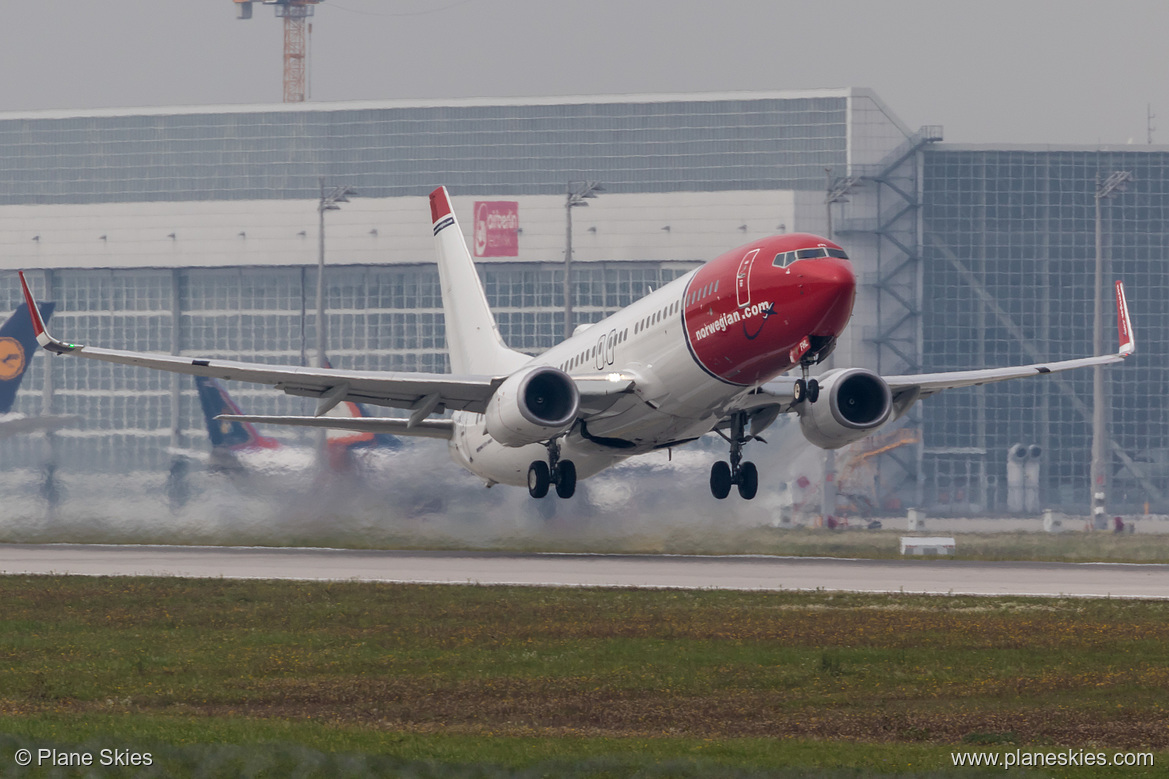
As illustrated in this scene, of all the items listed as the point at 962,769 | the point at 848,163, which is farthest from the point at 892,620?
the point at 848,163

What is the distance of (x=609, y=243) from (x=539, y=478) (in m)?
81.9

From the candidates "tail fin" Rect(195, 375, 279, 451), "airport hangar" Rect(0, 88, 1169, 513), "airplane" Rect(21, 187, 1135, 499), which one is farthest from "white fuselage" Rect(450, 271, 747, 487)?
"airport hangar" Rect(0, 88, 1169, 513)

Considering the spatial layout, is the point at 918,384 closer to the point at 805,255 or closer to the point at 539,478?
the point at 805,255

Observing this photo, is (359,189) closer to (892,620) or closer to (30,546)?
(30,546)

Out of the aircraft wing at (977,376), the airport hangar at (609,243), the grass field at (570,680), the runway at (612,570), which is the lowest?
the runway at (612,570)

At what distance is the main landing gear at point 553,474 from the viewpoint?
40062 millimetres

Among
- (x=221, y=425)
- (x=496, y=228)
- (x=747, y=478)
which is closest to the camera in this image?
(x=747, y=478)

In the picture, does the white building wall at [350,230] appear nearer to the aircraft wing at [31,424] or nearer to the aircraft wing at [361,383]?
the aircraft wing at [31,424]

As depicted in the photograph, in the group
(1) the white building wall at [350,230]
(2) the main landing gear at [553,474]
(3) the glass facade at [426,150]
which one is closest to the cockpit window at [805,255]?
(2) the main landing gear at [553,474]

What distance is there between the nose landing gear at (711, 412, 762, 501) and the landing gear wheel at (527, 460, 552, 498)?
15.0 ft

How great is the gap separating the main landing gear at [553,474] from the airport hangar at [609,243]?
3083 inches

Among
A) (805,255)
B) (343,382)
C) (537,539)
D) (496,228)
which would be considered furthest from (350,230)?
(805,255)

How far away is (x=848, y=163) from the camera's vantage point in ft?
400

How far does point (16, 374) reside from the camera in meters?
69.7
